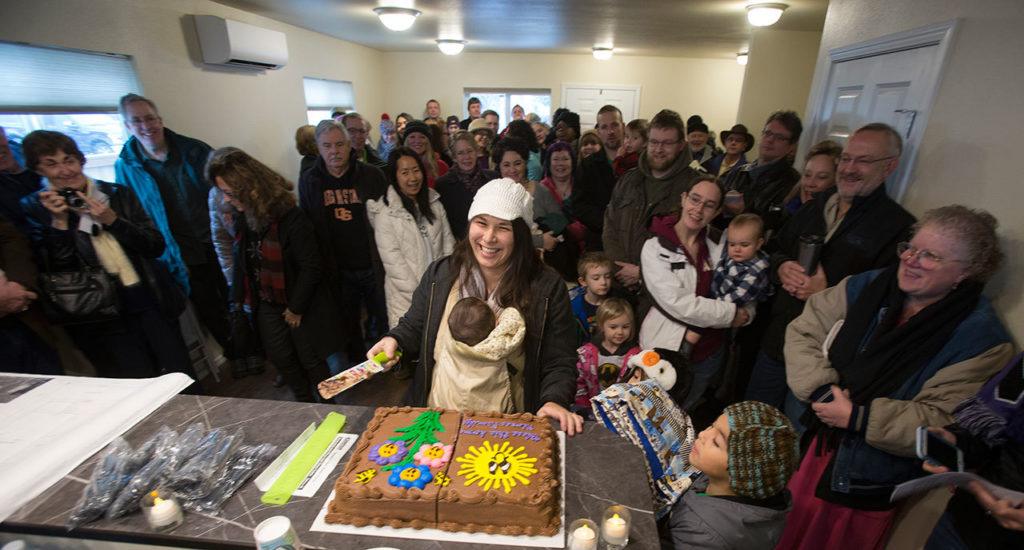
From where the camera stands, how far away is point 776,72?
527 centimetres

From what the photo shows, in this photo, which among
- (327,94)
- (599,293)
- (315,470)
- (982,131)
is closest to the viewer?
(315,470)

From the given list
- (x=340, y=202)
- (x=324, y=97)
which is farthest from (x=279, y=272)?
(x=324, y=97)

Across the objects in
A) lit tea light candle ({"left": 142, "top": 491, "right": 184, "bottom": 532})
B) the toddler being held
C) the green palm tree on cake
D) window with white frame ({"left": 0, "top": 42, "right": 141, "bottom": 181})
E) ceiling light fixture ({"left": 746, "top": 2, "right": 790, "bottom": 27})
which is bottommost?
the toddler being held

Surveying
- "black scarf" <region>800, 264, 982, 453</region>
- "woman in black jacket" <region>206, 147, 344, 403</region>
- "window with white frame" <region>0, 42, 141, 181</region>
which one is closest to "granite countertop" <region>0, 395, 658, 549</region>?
"black scarf" <region>800, 264, 982, 453</region>

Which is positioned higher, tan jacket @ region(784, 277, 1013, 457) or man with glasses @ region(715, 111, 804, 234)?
man with glasses @ region(715, 111, 804, 234)

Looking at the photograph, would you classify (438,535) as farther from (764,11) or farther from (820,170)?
(764,11)

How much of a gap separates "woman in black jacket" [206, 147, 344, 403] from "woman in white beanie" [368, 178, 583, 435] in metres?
1.14

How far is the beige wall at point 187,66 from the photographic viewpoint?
267 cm

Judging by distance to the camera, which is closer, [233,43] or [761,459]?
[761,459]

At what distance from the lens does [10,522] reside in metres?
0.97

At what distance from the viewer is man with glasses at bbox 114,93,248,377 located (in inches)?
114

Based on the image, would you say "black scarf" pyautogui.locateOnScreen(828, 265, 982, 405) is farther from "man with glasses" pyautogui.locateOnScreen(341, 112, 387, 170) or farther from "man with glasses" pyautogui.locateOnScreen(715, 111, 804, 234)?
"man with glasses" pyautogui.locateOnScreen(341, 112, 387, 170)

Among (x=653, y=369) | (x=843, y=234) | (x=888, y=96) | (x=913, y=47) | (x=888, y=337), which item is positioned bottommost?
(x=653, y=369)

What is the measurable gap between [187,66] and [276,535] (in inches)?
165
